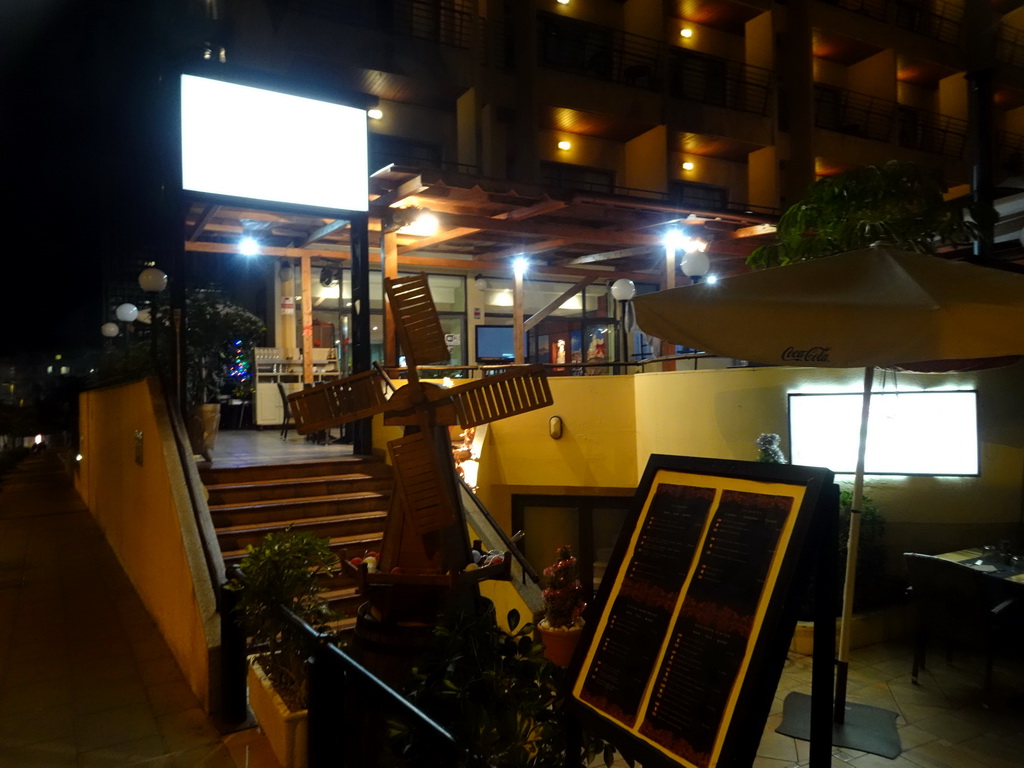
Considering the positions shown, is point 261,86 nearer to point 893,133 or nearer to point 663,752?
point 663,752

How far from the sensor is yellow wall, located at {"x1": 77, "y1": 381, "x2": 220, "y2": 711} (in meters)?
5.47

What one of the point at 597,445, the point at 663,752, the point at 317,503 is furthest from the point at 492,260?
the point at 663,752

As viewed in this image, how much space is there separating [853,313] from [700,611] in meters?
1.89

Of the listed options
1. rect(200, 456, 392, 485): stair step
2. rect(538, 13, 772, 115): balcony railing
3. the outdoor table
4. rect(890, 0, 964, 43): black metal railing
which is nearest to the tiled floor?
the outdoor table

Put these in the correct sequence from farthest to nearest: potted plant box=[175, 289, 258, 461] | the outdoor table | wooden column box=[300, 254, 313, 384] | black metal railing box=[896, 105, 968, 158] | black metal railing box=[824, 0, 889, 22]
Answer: black metal railing box=[896, 105, 968, 158] → black metal railing box=[824, 0, 889, 22] → wooden column box=[300, 254, 313, 384] → potted plant box=[175, 289, 258, 461] → the outdoor table

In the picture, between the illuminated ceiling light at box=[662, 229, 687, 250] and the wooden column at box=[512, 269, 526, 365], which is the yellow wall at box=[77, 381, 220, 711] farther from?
the illuminated ceiling light at box=[662, 229, 687, 250]

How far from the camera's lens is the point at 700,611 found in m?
2.31

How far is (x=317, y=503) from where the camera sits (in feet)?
25.6

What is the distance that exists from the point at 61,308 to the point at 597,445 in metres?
42.6

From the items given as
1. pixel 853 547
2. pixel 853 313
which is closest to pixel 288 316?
pixel 853 547

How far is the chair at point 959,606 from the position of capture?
5.16 metres

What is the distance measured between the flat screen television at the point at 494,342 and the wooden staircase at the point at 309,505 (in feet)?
29.1

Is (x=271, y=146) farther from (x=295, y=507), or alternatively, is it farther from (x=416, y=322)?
(x=416, y=322)

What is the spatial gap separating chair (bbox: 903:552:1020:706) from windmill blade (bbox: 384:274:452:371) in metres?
4.40
